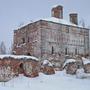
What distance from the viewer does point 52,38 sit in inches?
1156

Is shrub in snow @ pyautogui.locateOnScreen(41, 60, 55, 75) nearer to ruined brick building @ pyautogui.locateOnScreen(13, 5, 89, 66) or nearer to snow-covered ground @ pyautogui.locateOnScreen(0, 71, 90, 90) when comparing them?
ruined brick building @ pyautogui.locateOnScreen(13, 5, 89, 66)

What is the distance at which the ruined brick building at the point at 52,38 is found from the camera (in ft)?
93.7

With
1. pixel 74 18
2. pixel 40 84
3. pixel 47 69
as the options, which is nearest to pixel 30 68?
pixel 40 84

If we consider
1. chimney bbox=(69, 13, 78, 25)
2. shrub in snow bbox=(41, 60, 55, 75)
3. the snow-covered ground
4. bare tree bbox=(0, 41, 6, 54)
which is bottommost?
the snow-covered ground

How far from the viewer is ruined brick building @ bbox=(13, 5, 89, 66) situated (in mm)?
28562

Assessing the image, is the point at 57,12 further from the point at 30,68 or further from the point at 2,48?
the point at 2,48

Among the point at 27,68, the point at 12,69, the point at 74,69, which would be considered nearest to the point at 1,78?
the point at 12,69

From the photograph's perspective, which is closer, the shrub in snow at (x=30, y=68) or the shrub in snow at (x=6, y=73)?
the shrub in snow at (x=6, y=73)

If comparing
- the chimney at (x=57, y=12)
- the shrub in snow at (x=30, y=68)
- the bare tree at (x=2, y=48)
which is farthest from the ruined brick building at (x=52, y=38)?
the bare tree at (x=2, y=48)

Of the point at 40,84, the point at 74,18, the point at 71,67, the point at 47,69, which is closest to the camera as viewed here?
the point at 40,84

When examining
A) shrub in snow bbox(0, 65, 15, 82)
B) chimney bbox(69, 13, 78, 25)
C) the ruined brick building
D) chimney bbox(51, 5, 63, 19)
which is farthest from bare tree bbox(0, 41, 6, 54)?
shrub in snow bbox(0, 65, 15, 82)

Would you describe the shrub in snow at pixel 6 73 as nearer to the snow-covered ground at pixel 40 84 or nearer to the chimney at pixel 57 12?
the snow-covered ground at pixel 40 84

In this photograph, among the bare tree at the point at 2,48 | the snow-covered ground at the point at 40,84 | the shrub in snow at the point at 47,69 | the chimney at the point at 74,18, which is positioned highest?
the chimney at the point at 74,18

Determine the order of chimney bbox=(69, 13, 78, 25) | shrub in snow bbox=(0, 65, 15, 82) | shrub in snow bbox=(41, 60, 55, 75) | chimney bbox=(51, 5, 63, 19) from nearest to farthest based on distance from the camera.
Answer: shrub in snow bbox=(0, 65, 15, 82)
shrub in snow bbox=(41, 60, 55, 75)
chimney bbox=(51, 5, 63, 19)
chimney bbox=(69, 13, 78, 25)
